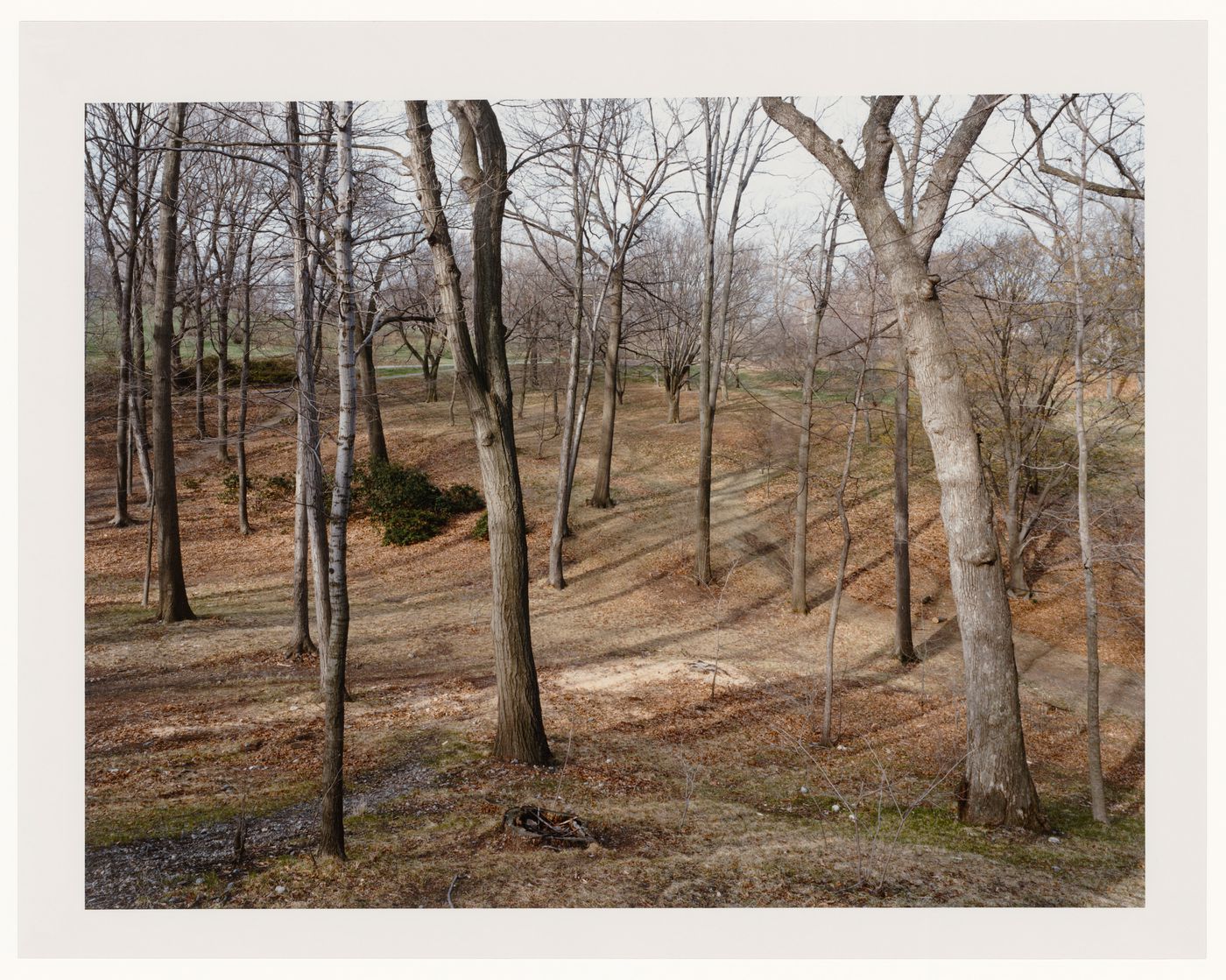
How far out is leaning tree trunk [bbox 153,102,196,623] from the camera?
7.96 metres

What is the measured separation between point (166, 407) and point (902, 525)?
28.5 ft

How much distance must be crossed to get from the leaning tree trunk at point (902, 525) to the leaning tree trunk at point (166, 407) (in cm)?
819

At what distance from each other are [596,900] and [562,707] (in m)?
3.32

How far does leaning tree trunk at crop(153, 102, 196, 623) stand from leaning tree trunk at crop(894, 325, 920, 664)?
26.9 feet

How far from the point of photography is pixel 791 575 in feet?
41.3

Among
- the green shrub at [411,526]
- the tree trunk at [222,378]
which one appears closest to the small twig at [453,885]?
the tree trunk at [222,378]

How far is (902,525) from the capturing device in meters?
9.39

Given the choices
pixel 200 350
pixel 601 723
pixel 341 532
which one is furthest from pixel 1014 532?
pixel 200 350

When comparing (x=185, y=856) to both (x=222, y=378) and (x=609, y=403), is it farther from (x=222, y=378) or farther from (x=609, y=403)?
(x=609, y=403)

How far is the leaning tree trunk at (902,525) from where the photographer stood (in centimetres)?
920

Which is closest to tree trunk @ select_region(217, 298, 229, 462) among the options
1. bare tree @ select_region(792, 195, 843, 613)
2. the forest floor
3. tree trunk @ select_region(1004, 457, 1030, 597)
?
the forest floor

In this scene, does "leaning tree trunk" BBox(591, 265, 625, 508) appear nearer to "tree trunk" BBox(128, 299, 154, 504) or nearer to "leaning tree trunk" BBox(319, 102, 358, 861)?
"tree trunk" BBox(128, 299, 154, 504)

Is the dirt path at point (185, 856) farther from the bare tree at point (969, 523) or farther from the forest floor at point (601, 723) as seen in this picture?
the bare tree at point (969, 523)
